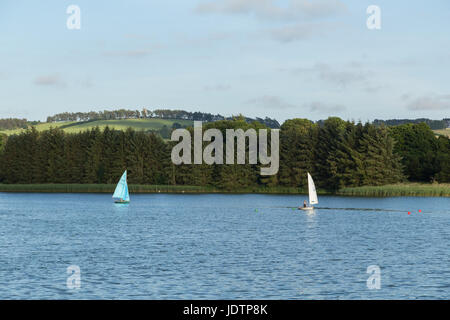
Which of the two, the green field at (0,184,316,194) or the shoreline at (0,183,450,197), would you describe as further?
the green field at (0,184,316,194)

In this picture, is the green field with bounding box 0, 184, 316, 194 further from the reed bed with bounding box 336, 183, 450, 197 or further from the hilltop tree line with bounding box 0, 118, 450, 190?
the reed bed with bounding box 336, 183, 450, 197

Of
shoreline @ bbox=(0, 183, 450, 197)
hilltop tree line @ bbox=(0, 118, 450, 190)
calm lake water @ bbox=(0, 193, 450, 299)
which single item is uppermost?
hilltop tree line @ bbox=(0, 118, 450, 190)

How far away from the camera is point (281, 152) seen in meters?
142

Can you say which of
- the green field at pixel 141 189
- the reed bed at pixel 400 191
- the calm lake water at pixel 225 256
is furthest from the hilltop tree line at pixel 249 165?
the calm lake water at pixel 225 256

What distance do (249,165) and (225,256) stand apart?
102m

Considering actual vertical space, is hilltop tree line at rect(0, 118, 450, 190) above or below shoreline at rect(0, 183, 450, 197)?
above

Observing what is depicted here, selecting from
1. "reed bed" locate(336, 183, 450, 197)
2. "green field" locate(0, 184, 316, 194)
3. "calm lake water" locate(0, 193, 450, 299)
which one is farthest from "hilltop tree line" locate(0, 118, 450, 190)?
"calm lake water" locate(0, 193, 450, 299)

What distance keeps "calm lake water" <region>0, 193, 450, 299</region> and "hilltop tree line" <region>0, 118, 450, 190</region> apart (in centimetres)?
5493

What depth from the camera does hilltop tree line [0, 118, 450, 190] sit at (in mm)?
127625

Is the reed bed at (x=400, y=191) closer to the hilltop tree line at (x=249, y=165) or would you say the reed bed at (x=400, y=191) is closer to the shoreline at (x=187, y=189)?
the shoreline at (x=187, y=189)

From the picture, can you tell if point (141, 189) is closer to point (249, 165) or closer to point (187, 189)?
point (187, 189)

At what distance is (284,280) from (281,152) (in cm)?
11010

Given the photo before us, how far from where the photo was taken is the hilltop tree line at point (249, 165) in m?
128
